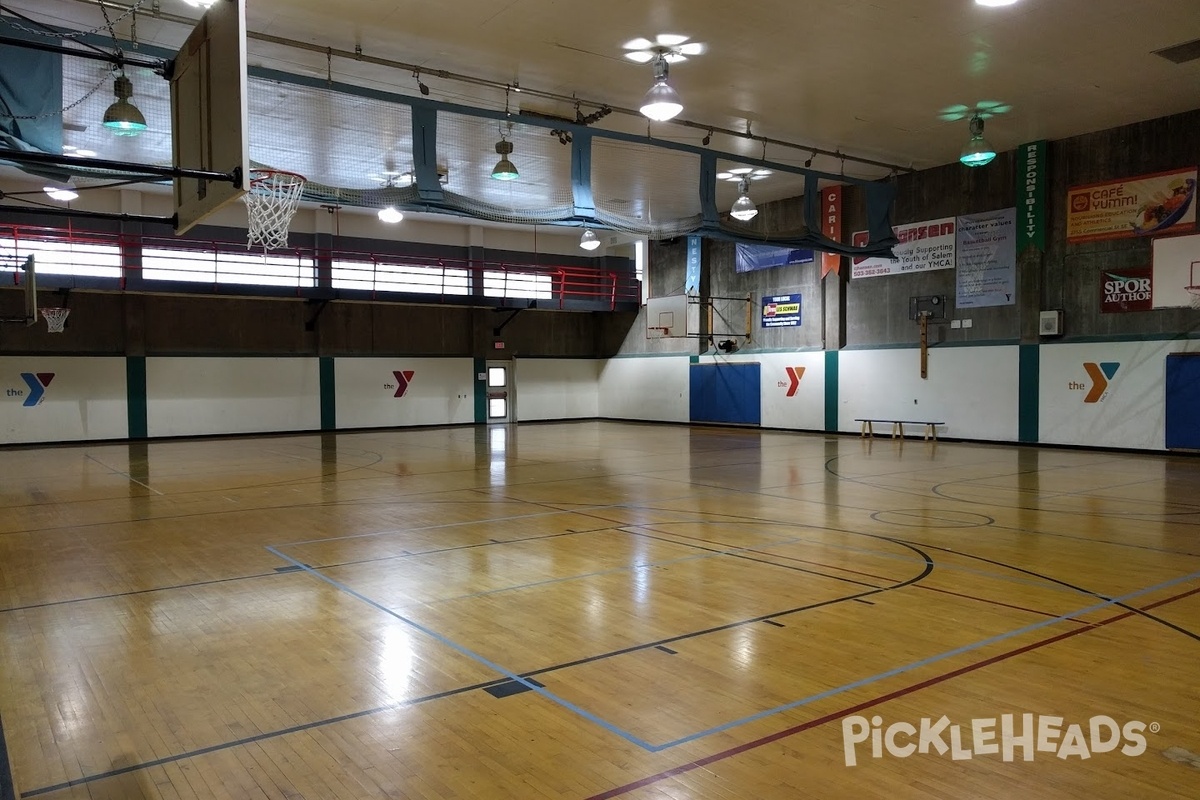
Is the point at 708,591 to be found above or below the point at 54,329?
below

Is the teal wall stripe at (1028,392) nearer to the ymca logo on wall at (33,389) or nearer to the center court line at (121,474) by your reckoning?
the center court line at (121,474)

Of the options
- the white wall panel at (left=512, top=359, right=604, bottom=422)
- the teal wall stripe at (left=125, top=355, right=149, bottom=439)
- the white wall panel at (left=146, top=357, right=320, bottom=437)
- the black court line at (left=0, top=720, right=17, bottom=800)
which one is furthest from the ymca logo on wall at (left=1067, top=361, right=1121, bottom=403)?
the teal wall stripe at (left=125, top=355, right=149, bottom=439)

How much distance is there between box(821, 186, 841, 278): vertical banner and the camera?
59.6 ft

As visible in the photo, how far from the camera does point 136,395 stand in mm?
18250

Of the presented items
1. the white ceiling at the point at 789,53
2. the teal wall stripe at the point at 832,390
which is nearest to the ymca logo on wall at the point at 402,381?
the white ceiling at the point at 789,53

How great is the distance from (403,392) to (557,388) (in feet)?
15.9

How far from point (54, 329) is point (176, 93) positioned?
1421 cm

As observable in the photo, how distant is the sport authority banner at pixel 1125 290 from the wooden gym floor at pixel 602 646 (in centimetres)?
602

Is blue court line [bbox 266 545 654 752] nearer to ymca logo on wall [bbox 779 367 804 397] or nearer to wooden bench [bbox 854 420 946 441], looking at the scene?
wooden bench [bbox 854 420 946 441]

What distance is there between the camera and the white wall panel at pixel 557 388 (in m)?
24.0

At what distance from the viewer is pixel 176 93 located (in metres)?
4.86

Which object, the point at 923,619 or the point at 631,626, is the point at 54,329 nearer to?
the point at 631,626

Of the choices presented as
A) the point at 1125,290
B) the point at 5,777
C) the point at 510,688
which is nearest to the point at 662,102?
the point at 510,688

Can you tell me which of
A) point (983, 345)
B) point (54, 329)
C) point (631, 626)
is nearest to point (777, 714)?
point (631, 626)
